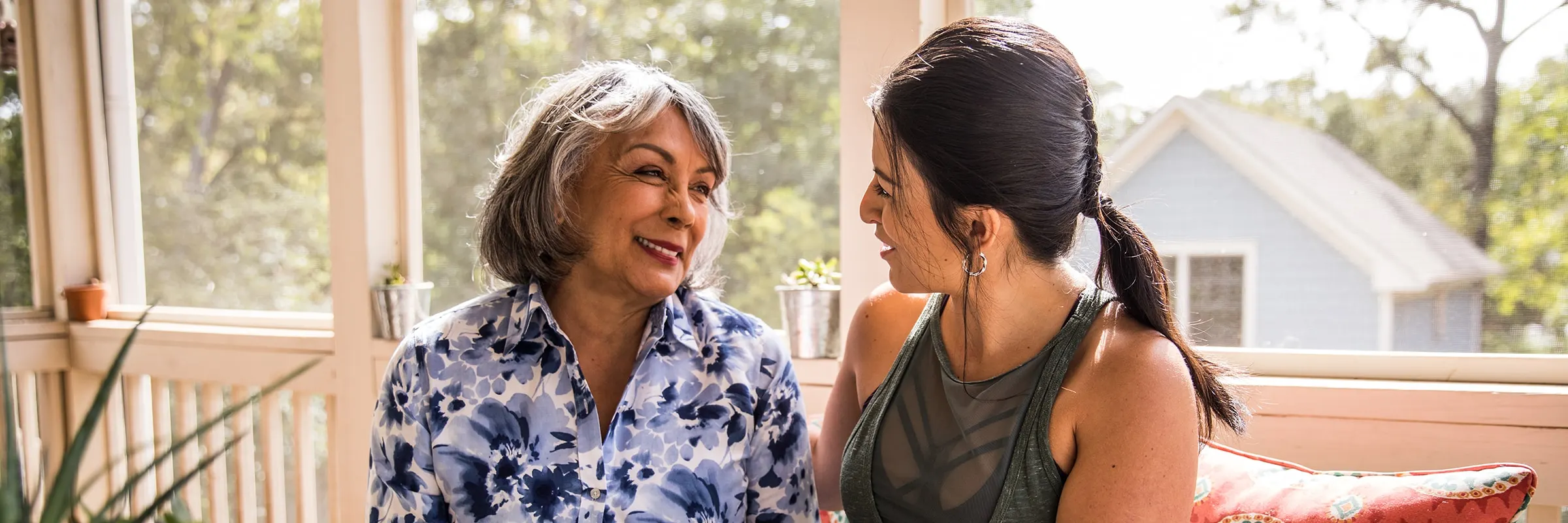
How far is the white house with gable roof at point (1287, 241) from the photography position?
5.57 ft

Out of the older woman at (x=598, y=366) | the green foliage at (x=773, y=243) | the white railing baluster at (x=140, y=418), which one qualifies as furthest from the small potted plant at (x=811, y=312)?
the white railing baluster at (x=140, y=418)

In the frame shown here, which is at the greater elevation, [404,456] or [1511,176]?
[1511,176]

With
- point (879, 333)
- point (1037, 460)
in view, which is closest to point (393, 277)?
point (879, 333)

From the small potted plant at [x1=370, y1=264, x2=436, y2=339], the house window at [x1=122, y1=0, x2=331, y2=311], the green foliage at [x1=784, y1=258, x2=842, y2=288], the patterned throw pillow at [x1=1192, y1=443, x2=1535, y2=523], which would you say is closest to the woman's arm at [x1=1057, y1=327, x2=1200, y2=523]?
the patterned throw pillow at [x1=1192, y1=443, x2=1535, y2=523]

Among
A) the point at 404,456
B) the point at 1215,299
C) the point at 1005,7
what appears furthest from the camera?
the point at 1005,7

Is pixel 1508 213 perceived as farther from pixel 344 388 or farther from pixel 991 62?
pixel 344 388

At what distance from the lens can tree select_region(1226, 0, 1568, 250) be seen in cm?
163

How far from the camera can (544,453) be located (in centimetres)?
140

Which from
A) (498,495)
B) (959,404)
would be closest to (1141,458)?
(959,404)

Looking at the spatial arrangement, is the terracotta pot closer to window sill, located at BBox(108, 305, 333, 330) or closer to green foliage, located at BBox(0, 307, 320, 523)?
window sill, located at BBox(108, 305, 333, 330)

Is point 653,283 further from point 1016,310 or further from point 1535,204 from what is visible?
point 1535,204

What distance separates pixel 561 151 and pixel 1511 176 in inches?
62.4

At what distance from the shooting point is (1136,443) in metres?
1.18

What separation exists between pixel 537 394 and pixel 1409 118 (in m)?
1.57
